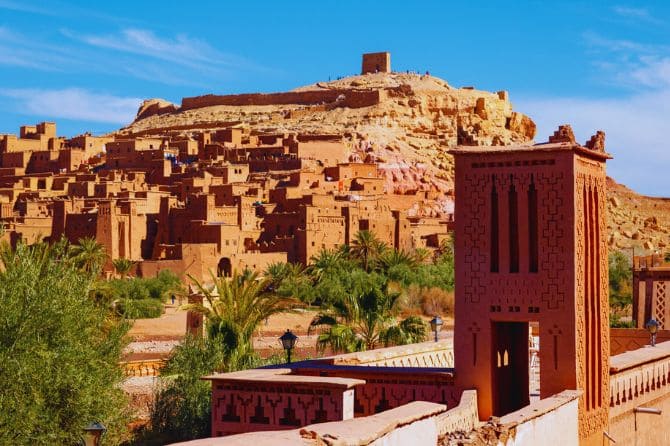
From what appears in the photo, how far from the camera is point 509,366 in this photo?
31.3 feet

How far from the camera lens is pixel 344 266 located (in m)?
41.2

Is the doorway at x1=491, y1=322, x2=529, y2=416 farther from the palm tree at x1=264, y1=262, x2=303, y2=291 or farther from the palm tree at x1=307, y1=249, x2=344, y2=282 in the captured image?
the palm tree at x1=307, y1=249, x2=344, y2=282

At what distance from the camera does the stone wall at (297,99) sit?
7262cm

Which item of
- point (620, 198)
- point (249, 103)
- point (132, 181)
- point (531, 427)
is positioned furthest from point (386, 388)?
point (249, 103)

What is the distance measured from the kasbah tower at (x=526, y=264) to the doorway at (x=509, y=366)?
2 centimetres

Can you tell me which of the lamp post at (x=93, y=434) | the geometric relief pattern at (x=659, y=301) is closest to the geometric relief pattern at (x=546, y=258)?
the lamp post at (x=93, y=434)

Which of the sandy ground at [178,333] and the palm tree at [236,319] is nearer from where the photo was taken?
the palm tree at [236,319]

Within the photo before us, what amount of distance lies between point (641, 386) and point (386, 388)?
2.87 meters

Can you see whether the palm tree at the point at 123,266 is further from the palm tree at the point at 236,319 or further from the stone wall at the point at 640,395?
the stone wall at the point at 640,395

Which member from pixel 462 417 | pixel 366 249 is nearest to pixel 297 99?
pixel 366 249

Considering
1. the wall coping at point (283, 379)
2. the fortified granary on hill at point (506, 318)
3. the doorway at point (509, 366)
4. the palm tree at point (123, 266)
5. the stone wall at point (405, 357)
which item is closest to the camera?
the wall coping at point (283, 379)

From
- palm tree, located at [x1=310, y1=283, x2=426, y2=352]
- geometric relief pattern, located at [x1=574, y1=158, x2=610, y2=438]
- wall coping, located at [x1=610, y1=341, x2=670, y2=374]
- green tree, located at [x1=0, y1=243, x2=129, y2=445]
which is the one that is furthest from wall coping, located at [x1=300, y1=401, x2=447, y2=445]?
palm tree, located at [x1=310, y1=283, x2=426, y2=352]

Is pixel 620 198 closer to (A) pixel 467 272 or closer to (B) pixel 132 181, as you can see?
(B) pixel 132 181

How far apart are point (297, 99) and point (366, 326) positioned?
61443 millimetres
